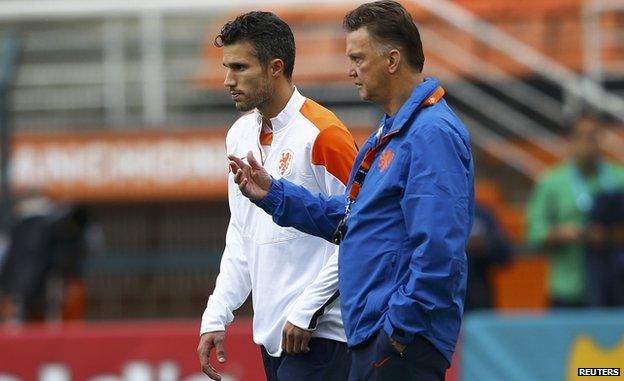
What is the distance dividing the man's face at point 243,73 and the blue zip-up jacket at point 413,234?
57 centimetres

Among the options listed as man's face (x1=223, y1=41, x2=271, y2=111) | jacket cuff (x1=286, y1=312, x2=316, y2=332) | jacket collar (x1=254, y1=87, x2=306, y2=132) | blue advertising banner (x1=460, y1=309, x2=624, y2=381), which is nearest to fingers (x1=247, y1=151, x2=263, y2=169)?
man's face (x1=223, y1=41, x2=271, y2=111)

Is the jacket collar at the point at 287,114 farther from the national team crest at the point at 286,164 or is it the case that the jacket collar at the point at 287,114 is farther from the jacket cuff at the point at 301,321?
the jacket cuff at the point at 301,321

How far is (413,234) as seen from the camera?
4.14 metres

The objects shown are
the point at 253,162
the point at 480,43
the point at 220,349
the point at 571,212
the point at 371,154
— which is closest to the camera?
the point at 371,154

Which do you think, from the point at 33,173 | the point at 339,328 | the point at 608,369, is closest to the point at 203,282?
the point at 33,173

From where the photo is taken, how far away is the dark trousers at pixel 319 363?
4961 millimetres

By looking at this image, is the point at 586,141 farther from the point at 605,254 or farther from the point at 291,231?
the point at 291,231

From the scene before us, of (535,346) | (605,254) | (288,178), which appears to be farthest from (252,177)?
(605,254)

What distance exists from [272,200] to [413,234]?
677mm

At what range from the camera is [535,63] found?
41.7 ft

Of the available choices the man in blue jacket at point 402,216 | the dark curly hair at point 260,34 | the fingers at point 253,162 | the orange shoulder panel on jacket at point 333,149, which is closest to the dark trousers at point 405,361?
the man in blue jacket at point 402,216

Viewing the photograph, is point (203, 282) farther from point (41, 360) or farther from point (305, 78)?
point (41, 360)

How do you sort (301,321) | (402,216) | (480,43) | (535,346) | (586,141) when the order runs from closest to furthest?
(402,216), (301,321), (535,346), (586,141), (480,43)

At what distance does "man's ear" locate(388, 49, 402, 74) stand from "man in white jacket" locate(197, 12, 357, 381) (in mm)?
637
